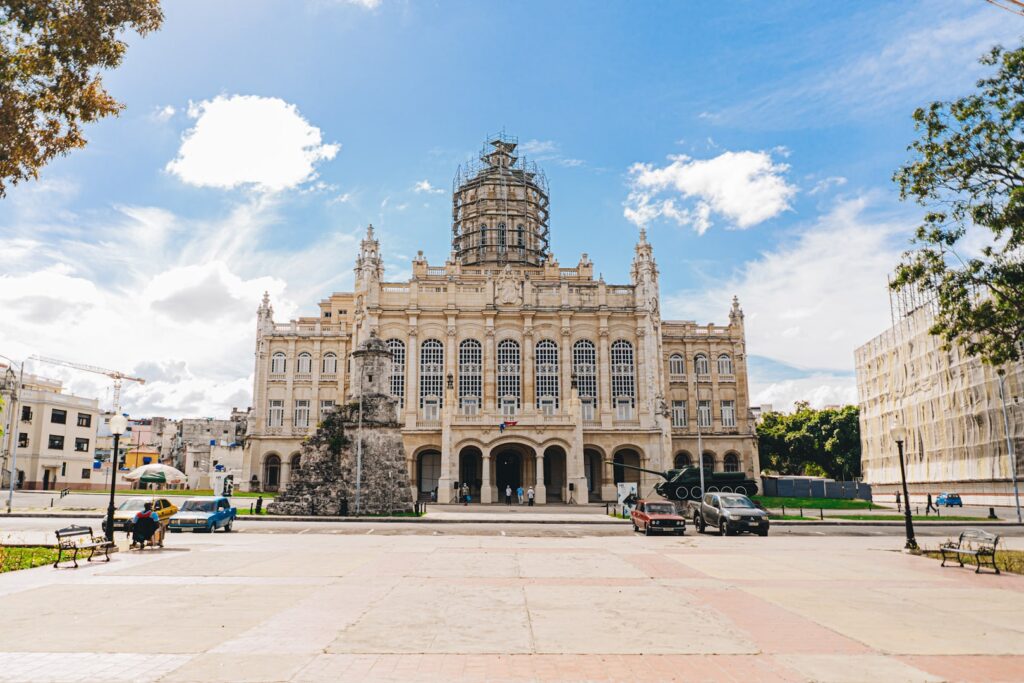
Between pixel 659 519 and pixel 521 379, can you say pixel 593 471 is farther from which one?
pixel 659 519

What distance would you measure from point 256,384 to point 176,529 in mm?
38966

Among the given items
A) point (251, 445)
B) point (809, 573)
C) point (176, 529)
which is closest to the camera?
point (809, 573)

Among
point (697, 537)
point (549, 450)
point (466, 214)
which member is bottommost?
point (697, 537)

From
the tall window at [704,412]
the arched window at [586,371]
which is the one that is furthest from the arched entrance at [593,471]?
the tall window at [704,412]

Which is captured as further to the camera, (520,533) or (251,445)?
(251,445)

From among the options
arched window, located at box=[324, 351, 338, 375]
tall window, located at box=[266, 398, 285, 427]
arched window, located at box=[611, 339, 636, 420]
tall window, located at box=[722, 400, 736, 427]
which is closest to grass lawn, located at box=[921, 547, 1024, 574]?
arched window, located at box=[611, 339, 636, 420]

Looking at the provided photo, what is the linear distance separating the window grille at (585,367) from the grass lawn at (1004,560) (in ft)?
125

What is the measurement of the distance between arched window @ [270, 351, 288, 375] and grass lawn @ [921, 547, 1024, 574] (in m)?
53.2

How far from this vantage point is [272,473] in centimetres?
6162

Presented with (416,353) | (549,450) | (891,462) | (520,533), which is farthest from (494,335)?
(891,462)

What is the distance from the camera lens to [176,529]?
78.3 feet

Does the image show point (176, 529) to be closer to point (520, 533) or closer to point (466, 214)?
point (520, 533)

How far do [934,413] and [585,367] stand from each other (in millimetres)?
27492

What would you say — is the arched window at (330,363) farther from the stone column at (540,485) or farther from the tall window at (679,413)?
Result: the tall window at (679,413)
